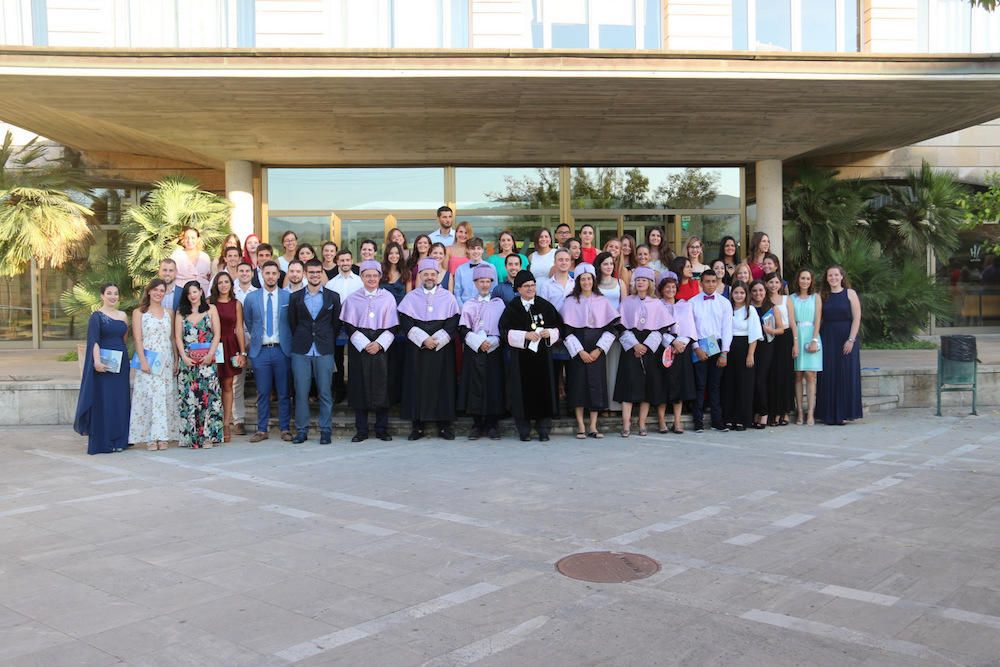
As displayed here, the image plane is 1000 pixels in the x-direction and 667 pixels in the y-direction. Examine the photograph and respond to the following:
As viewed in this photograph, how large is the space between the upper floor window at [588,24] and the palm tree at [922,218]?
6438 mm

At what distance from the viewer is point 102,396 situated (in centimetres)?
910

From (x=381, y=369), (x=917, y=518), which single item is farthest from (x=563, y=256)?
(x=917, y=518)

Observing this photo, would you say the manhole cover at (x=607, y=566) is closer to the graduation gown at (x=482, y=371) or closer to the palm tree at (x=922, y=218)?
the graduation gown at (x=482, y=371)

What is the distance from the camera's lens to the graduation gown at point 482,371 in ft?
31.3

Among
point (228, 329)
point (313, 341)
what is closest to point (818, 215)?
point (313, 341)

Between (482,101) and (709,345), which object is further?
(482,101)

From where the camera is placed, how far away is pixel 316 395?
10.4 metres

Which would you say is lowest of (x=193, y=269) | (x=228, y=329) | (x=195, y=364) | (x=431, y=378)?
(x=431, y=378)

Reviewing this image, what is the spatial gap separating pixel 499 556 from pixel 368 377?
4494mm

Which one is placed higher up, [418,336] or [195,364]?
[418,336]

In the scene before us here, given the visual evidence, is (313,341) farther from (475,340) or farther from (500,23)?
(500,23)

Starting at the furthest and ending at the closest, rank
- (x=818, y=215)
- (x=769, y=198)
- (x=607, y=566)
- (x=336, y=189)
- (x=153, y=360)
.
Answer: (x=336, y=189), (x=769, y=198), (x=818, y=215), (x=153, y=360), (x=607, y=566)

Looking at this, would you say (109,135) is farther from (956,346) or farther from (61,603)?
(956,346)

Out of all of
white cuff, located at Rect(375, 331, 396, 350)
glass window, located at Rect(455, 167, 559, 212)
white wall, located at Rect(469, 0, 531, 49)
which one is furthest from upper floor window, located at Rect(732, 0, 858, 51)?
white cuff, located at Rect(375, 331, 396, 350)
